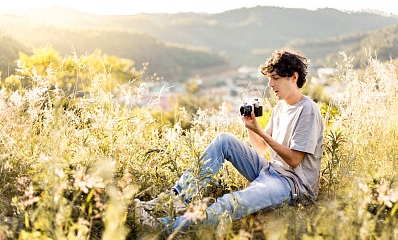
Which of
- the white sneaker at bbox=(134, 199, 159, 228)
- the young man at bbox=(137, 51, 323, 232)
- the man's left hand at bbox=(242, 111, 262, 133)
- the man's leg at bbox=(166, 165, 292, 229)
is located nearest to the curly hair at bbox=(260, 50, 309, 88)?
the young man at bbox=(137, 51, 323, 232)

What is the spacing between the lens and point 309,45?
3591 cm

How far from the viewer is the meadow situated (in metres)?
1.34

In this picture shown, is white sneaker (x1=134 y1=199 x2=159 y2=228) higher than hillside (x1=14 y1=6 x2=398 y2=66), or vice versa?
hillside (x1=14 y1=6 x2=398 y2=66)

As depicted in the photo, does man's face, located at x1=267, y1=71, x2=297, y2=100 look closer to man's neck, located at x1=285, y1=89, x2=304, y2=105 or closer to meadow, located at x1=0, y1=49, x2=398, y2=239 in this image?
man's neck, located at x1=285, y1=89, x2=304, y2=105

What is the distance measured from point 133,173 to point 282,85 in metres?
1.19

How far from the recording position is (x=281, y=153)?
2227 millimetres

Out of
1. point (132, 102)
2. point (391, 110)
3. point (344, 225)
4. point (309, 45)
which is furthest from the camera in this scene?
point (309, 45)

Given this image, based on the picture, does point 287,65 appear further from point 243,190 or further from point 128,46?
point 128,46

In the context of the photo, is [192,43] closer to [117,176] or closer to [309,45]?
[309,45]

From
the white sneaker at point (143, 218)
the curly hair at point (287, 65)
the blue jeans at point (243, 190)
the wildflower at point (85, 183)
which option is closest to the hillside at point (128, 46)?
the curly hair at point (287, 65)

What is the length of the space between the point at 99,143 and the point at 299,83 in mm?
1466

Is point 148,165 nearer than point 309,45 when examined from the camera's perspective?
Yes

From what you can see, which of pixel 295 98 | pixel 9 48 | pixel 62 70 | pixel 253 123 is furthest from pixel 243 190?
pixel 9 48

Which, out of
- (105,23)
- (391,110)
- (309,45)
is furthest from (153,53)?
(391,110)
